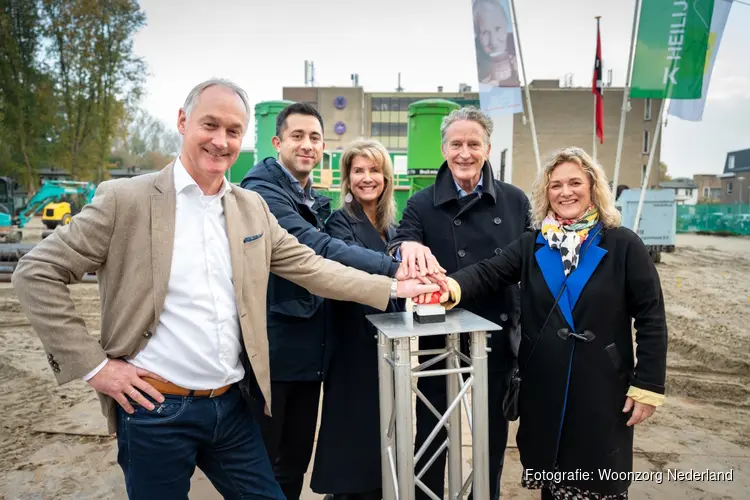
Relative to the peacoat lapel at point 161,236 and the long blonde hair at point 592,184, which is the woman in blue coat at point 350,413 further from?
the peacoat lapel at point 161,236

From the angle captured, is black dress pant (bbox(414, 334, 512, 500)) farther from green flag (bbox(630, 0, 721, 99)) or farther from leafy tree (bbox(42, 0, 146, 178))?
leafy tree (bbox(42, 0, 146, 178))

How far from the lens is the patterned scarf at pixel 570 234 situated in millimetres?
2427

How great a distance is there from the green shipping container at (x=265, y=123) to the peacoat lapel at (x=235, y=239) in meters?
12.2

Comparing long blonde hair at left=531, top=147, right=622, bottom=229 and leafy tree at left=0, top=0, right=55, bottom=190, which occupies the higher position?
leafy tree at left=0, top=0, right=55, bottom=190

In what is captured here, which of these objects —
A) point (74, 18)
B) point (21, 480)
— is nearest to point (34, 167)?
point (74, 18)

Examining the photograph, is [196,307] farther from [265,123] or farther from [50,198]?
[50,198]

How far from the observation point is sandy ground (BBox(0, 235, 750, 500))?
3688 millimetres

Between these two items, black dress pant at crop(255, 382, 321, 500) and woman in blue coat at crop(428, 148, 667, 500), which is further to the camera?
black dress pant at crop(255, 382, 321, 500)

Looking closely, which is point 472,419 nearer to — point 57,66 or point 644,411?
point 644,411

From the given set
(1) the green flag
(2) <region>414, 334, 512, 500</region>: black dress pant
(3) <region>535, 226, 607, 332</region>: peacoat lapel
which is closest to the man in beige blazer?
(2) <region>414, 334, 512, 500</region>: black dress pant

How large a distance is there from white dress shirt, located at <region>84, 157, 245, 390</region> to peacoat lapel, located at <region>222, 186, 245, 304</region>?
1.1 inches

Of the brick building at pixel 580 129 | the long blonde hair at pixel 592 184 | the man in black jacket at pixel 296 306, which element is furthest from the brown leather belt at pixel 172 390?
the brick building at pixel 580 129

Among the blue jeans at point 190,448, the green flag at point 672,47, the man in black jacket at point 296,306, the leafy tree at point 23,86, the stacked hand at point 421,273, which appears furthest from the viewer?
the leafy tree at point 23,86

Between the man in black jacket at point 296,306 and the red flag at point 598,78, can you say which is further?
the red flag at point 598,78
